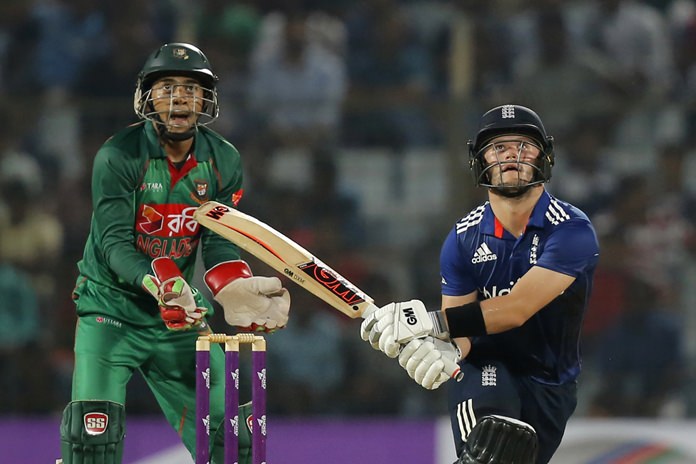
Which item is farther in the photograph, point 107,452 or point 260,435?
point 107,452

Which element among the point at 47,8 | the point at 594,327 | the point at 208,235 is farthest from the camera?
the point at 47,8

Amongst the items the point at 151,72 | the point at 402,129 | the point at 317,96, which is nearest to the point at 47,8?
the point at 317,96

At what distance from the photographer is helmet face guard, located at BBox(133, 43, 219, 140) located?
4.20 metres

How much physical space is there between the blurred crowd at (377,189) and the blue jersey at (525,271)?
104 inches

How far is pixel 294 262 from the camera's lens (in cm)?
402

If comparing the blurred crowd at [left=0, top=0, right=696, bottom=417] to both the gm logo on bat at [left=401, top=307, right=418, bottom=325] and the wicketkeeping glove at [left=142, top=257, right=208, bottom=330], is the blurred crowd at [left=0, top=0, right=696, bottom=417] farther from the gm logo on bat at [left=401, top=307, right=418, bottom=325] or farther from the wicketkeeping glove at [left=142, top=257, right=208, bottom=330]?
the gm logo on bat at [left=401, top=307, right=418, bottom=325]

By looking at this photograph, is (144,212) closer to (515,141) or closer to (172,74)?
(172,74)

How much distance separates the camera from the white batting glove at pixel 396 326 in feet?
12.5

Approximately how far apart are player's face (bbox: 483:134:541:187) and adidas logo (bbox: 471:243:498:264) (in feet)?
0.81

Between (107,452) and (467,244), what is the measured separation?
4.49 ft

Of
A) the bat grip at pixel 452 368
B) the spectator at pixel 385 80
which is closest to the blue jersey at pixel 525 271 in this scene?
the bat grip at pixel 452 368

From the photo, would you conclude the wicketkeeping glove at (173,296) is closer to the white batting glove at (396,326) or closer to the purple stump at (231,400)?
the purple stump at (231,400)

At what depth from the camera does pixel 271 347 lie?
6.88 m

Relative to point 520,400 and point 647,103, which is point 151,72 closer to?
point 520,400
